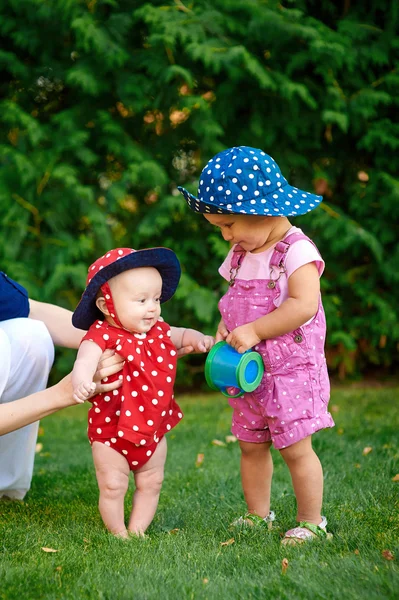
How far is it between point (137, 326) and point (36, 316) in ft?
3.19

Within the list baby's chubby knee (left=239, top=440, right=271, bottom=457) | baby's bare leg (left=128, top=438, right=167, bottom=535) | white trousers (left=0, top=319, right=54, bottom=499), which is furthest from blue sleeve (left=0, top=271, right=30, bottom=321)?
baby's chubby knee (left=239, top=440, right=271, bottom=457)

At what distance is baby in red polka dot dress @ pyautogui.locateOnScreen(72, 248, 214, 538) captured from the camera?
116 inches

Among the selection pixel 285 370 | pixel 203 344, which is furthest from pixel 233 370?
pixel 203 344

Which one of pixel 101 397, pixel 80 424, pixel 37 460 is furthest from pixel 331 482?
pixel 80 424

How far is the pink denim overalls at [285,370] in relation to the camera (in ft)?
9.67

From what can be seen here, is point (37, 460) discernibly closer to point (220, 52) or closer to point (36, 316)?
point (36, 316)

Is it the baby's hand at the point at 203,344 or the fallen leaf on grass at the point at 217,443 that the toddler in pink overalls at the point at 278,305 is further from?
the fallen leaf on grass at the point at 217,443

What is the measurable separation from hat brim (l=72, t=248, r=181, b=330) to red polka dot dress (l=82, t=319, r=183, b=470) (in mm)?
73

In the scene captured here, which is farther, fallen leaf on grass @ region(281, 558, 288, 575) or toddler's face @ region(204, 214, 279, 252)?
toddler's face @ region(204, 214, 279, 252)

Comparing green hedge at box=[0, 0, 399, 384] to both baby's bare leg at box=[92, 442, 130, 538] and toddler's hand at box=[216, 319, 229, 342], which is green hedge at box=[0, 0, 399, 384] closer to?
toddler's hand at box=[216, 319, 229, 342]

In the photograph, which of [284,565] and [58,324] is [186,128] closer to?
[58,324]

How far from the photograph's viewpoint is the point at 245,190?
290 centimetres

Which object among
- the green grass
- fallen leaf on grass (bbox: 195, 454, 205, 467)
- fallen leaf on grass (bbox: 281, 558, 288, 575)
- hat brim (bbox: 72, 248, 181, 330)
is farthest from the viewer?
fallen leaf on grass (bbox: 195, 454, 205, 467)

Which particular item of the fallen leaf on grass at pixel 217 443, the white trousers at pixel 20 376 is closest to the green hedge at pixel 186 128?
the fallen leaf on grass at pixel 217 443
